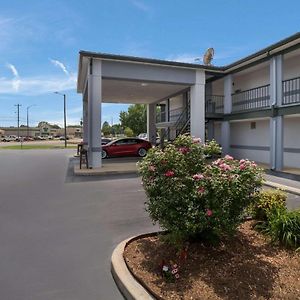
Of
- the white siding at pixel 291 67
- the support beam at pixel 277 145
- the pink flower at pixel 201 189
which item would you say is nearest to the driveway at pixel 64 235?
the pink flower at pixel 201 189

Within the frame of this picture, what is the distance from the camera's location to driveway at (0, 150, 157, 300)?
3863 millimetres

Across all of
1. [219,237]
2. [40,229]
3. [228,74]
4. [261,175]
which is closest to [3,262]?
[40,229]

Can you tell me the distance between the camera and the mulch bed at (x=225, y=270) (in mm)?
3469

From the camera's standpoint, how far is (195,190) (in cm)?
410

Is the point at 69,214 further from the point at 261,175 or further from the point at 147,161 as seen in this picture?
the point at 261,175

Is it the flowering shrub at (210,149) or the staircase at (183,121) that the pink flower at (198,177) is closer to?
the flowering shrub at (210,149)

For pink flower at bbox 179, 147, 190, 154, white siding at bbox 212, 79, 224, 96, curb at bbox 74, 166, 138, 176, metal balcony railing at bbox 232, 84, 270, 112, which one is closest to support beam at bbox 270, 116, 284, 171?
metal balcony railing at bbox 232, 84, 270, 112

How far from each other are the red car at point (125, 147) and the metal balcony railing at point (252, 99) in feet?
22.1

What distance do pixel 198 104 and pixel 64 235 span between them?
42.1 feet

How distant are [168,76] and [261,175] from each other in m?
12.7

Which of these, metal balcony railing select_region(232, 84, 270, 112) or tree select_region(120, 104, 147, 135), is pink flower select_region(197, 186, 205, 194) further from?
tree select_region(120, 104, 147, 135)

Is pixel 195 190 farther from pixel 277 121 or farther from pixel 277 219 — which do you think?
pixel 277 121

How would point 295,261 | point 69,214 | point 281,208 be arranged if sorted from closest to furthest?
point 295,261, point 281,208, point 69,214

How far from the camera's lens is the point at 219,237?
15.0 ft
